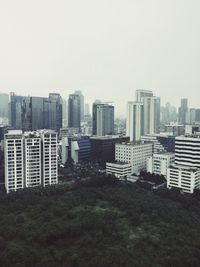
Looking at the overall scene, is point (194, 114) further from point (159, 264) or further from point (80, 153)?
point (159, 264)

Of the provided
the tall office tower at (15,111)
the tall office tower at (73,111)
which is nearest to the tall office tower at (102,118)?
the tall office tower at (73,111)

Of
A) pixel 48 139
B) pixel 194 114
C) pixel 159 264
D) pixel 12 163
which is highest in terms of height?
pixel 194 114

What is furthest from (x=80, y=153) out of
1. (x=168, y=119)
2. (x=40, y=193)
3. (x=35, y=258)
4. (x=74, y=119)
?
(x=168, y=119)

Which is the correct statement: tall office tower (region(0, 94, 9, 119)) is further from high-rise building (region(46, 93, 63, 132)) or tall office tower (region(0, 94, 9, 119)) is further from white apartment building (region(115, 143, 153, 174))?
white apartment building (region(115, 143, 153, 174))

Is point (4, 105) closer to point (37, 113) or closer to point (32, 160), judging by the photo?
point (37, 113)

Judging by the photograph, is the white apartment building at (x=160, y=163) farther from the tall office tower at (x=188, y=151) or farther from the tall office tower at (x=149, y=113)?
the tall office tower at (x=149, y=113)

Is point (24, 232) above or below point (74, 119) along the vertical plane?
below

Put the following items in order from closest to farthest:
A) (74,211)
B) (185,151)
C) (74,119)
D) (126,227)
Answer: (126,227) → (74,211) → (185,151) → (74,119)
